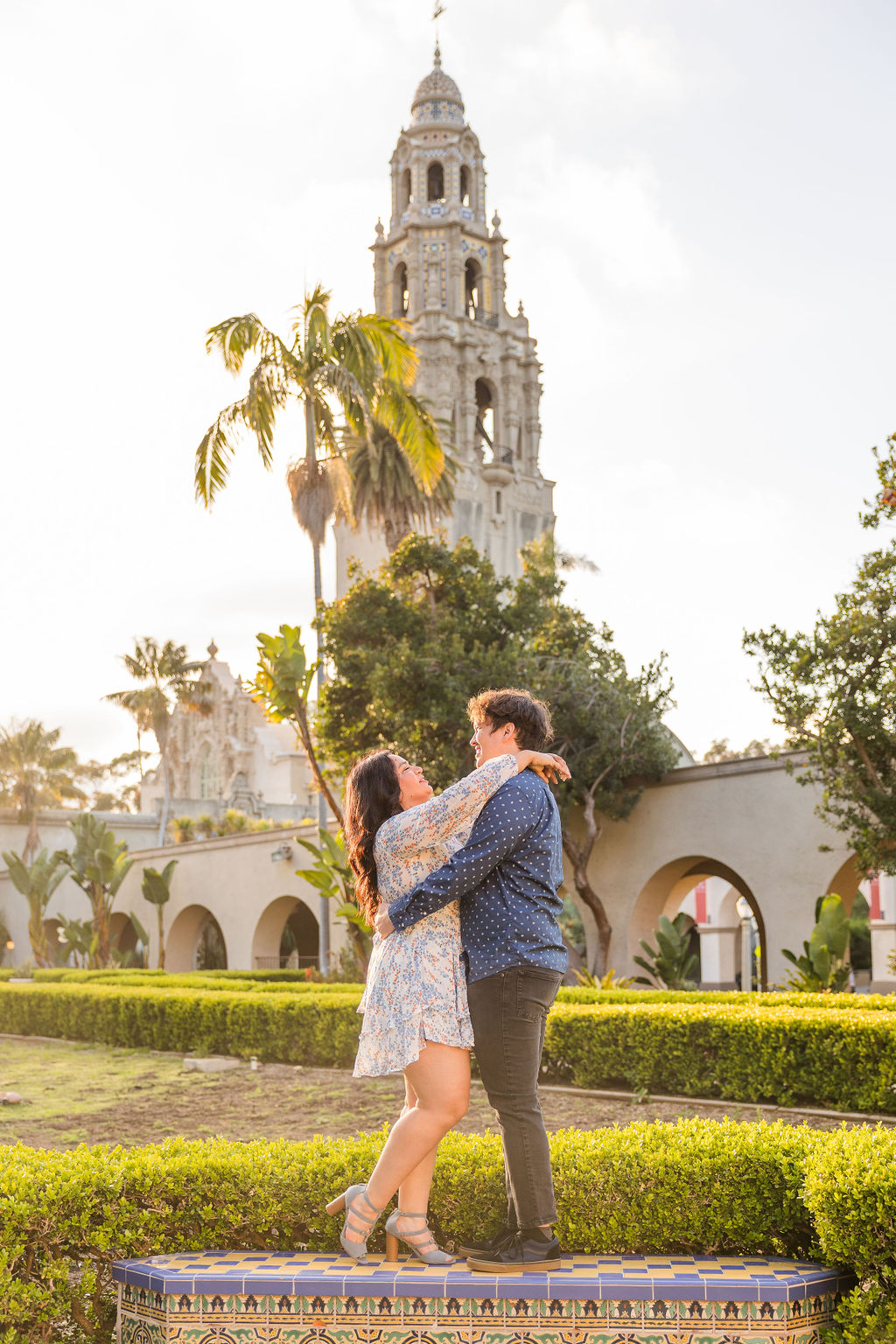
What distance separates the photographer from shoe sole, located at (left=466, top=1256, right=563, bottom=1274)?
11.9ft

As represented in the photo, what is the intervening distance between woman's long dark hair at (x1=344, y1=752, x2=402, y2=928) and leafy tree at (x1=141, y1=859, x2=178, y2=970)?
2604 cm

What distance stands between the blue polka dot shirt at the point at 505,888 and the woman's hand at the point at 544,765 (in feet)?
0.16

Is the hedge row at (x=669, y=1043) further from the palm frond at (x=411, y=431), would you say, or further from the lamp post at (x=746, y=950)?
the lamp post at (x=746, y=950)

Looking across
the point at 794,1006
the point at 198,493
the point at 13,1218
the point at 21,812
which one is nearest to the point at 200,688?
the point at 21,812

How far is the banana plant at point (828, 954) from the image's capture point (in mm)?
13844

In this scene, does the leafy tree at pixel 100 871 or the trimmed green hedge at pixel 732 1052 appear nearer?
the trimmed green hedge at pixel 732 1052

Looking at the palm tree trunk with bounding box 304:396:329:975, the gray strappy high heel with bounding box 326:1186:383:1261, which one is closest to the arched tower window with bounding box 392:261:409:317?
the palm tree trunk with bounding box 304:396:329:975

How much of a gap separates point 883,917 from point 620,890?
623cm

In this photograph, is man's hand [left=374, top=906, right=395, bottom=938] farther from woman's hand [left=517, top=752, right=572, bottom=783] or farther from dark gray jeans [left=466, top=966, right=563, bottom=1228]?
woman's hand [left=517, top=752, right=572, bottom=783]

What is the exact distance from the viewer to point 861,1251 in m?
3.54

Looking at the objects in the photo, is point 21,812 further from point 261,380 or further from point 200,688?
point 261,380

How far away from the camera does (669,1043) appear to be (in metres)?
9.66

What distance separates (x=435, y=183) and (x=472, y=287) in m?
4.49

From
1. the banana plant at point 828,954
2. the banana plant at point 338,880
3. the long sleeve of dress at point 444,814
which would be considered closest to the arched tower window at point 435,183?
the banana plant at point 338,880
